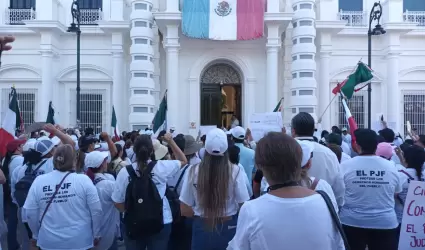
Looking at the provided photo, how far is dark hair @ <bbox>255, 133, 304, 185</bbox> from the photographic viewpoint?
2.78 meters

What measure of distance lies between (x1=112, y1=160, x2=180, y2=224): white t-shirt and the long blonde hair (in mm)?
824

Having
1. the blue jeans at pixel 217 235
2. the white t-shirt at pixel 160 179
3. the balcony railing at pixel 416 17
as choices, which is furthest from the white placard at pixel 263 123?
the balcony railing at pixel 416 17

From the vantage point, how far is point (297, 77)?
18984 millimetres

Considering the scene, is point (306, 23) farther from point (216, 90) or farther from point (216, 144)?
point (216, 144)

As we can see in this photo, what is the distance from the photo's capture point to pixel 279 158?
2.78m

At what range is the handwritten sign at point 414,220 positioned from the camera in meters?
4.62

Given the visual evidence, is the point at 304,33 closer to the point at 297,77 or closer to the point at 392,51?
the point at 297,77

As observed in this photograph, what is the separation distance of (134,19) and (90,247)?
14.9 metres

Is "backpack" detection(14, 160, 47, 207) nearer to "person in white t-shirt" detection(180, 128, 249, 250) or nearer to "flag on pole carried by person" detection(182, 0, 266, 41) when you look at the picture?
"person in white t-shirt" detection(180, 128, 249, 250)

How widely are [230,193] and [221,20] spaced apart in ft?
47.6

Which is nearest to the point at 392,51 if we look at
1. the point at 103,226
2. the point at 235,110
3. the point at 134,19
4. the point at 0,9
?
the point at 235,110

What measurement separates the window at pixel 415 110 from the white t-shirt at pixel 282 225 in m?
19.9

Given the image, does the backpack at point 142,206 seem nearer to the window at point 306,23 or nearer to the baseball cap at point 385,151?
the baseball cap at point 385,151

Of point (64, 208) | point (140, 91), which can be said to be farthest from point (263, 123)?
point (140, 91)
